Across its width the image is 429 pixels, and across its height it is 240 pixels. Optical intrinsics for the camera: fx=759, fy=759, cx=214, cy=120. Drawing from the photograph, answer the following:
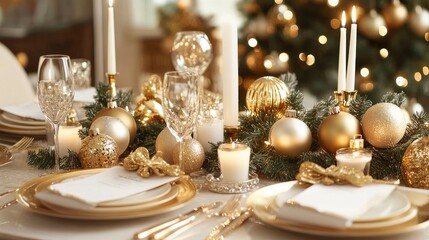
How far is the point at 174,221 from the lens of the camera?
121cm

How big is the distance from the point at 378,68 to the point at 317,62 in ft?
1.02

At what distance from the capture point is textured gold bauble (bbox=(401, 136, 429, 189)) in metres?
1.36

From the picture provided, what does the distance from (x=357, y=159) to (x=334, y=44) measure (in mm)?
2514

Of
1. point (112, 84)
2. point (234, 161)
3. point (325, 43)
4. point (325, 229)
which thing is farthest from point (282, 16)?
point (325, 229)

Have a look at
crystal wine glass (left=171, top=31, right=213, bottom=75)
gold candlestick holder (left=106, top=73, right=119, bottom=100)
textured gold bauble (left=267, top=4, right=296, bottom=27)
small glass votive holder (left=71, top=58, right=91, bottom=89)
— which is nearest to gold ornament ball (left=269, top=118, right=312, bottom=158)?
gold candlestick holder (left=106, top=73, right=119, bottom=100)

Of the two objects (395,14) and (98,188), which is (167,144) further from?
(395,14)

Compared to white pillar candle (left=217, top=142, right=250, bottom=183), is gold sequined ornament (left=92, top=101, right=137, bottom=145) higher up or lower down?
higher up

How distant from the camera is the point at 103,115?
1673 millimetres

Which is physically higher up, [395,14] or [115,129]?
[395,14]

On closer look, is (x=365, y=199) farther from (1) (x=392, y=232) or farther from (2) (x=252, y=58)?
(2) (x=252, y=58)

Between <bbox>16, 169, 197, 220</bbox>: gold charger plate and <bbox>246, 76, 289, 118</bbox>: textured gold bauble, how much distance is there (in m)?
0.35

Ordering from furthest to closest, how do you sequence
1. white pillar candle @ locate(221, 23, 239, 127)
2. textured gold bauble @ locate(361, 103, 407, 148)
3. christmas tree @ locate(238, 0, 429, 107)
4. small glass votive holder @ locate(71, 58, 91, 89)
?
christmas tree @ locate(238, 0, 429, 107)
small glass votive holder @ locate(71, 58, 91, 89)
white pillar candle @ locate(221, 23, 239, 127)
textured gold bauble @ locate(361, 103, 407, 148)

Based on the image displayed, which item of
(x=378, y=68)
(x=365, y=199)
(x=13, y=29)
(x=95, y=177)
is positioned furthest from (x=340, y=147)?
(x=13, y=29)

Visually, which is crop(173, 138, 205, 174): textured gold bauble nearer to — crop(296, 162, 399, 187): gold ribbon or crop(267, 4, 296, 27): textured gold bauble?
crop(296, 162, 399, 187): gold ribbon
